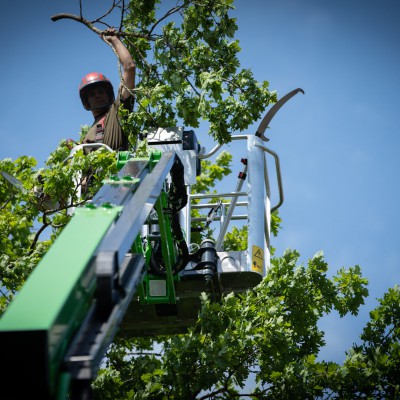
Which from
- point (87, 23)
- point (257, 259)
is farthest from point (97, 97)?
point (257, 259)

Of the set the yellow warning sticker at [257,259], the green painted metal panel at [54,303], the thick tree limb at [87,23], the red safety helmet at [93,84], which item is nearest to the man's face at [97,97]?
the red safety helmet at [93,84]

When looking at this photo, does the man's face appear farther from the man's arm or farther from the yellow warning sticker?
the yellow warning sticker

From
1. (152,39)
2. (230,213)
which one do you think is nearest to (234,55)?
(152,39)

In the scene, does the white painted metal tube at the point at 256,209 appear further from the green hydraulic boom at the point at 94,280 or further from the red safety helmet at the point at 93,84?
the red safety helmet at the point at 93,84

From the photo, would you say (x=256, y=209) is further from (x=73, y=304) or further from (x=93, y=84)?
(x=73, y=304)

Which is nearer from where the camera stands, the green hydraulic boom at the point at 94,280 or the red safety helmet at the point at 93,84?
the green hydraulic boom at the point at 94,280

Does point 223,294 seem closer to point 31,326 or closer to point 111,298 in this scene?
point 111,298

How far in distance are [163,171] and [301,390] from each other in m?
3.99

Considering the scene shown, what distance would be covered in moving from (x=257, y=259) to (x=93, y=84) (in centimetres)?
507

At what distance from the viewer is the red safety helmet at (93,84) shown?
13516 millimetres

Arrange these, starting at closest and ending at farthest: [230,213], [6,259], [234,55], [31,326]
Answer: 1. [31,326]
2. [230,213]
3. [6,259]
4. [234,55]

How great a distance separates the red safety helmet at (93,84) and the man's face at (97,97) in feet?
0.16

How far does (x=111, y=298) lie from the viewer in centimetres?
523

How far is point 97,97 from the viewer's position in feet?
44.3
